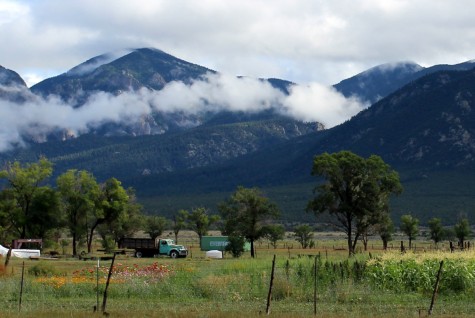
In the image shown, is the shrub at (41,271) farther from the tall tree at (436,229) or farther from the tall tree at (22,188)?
the tall tree at (436,229)

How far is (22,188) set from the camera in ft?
275

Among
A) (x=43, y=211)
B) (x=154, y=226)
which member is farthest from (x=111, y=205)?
(x=154, y=226)

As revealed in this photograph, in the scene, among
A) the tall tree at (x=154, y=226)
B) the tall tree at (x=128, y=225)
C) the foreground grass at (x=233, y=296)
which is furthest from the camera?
the tall tree at (x=154, y=226)

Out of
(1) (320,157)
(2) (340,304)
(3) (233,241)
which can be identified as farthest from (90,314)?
(1) (320,157)

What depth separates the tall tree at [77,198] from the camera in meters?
84.6

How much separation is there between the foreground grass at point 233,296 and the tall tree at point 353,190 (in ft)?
128

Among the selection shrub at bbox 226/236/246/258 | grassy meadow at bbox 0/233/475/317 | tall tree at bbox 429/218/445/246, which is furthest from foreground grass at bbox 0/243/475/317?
tall tree at bbox 429/218/445/246

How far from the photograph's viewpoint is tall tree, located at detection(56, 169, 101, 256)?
8462 centimetres

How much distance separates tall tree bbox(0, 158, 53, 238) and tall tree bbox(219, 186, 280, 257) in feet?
67.8

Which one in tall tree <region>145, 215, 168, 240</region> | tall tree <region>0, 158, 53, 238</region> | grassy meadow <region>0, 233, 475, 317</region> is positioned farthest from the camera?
tall tree <region>145, 215, 168, 240</region>

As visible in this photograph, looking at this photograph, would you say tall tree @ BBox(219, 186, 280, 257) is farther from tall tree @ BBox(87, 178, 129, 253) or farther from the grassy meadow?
the grassy meadow

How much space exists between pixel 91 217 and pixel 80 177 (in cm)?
486

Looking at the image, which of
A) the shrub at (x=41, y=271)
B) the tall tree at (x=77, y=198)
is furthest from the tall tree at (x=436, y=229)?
the shrub at (x=41, y=271)

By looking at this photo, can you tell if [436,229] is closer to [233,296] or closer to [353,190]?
[353,190]
